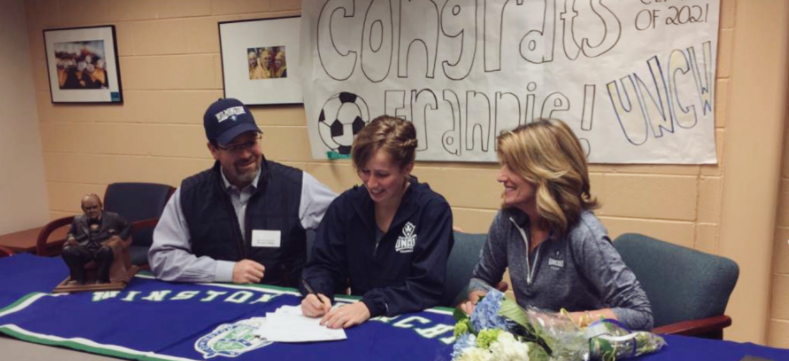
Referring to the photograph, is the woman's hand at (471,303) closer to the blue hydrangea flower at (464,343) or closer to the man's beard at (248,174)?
the blue hydrangea flower at (464,343)

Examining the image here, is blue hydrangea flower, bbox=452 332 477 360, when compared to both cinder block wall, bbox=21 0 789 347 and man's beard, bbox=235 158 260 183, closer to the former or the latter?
man's beard, bbox=235 158 260 183

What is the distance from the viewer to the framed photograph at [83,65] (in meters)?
3.69

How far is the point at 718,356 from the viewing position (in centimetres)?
126

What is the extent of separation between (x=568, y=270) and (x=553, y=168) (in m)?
0.32

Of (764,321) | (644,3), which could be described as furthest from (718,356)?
(644,3)

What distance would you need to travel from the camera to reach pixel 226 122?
204cm

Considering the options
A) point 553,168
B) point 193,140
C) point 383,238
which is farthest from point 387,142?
point 193,140

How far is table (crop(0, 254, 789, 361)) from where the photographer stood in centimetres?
134

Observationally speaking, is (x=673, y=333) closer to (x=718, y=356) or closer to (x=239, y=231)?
(x=718, y=356)

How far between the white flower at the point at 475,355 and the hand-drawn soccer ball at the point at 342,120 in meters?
2.10

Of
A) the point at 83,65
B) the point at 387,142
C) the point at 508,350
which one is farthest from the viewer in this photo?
the point at 83,65

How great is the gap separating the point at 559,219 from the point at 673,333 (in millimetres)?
452

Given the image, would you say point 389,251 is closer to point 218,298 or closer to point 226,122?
point 218,298

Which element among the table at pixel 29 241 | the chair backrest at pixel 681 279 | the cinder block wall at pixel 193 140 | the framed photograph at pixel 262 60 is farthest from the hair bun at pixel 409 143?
the table at pixel 29 241
